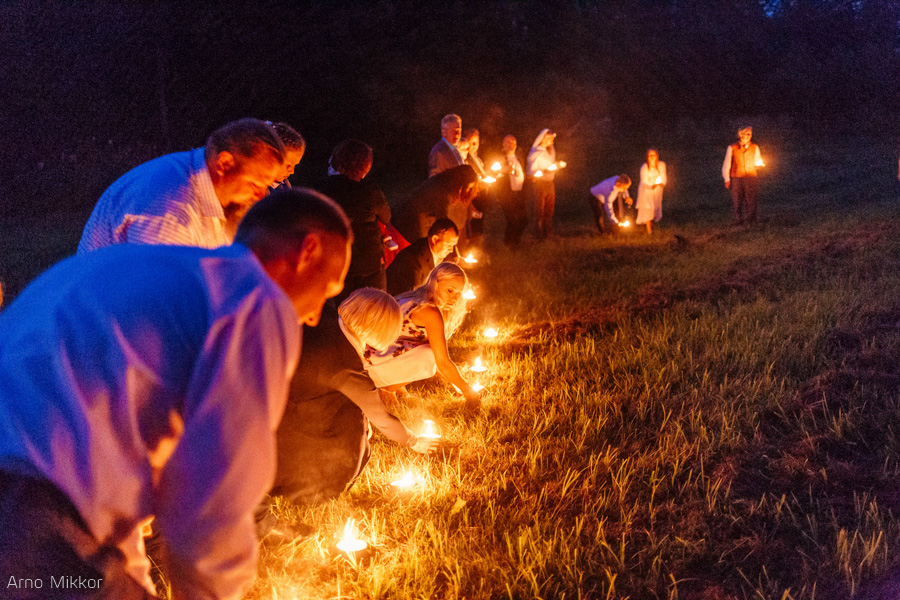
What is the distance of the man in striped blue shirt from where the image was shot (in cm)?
280

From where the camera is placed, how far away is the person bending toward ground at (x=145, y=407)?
4.04 feet

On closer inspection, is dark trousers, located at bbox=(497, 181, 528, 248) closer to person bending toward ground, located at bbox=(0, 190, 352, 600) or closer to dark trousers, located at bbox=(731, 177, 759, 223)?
dark trousers, located at bbox=(731, 177, 759, 223)

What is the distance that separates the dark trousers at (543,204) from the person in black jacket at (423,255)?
6.47m

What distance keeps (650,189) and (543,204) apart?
246 cm

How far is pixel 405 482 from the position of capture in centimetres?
349

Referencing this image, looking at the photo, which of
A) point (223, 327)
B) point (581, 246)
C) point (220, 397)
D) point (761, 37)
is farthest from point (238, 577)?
point (761, 37)

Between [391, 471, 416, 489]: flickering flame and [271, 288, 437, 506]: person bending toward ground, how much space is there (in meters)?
0.23

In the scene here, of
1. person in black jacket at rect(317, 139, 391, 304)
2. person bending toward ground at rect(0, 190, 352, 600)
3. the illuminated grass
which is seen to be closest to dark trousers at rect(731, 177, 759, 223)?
the illuminated grass

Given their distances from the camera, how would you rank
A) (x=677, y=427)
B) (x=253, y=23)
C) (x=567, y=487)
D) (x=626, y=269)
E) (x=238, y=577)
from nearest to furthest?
(x=238, y=577), (x=567, y=487), (x=677, y=427), (x=626, y=269), (x=253, y=23)

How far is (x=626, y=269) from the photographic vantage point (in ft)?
31.1

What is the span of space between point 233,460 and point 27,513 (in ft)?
1.62

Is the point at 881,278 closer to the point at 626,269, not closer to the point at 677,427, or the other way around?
the point at 626,269

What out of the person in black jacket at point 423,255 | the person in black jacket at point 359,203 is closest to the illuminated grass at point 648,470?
the person in black jacket at point 423,255

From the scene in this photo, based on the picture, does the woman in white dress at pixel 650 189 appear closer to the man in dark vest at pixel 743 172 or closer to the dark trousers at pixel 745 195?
the man in dark vest at pixel 743 172
